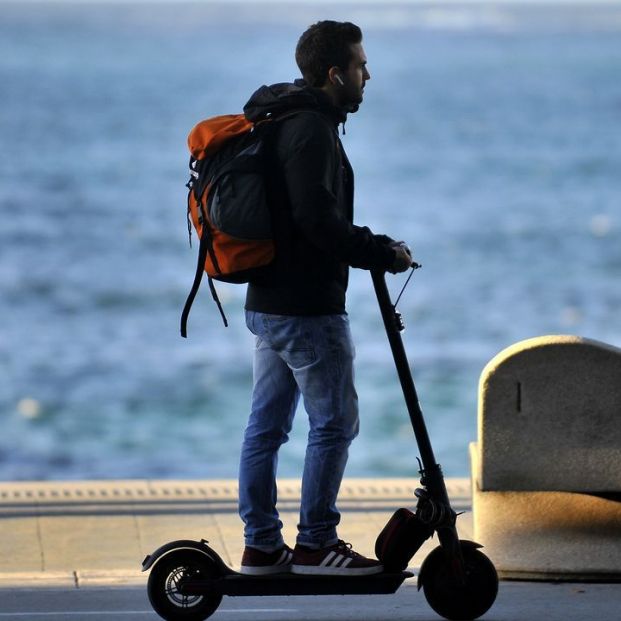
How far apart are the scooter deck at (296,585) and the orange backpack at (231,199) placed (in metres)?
0.84

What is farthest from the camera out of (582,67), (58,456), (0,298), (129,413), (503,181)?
(582,67)

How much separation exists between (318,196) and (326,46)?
1.62 feet

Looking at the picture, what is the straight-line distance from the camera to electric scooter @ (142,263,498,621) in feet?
18.9

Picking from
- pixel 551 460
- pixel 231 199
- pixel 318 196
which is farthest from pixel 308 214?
pixel 551 460

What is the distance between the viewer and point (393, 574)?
5.77 meters

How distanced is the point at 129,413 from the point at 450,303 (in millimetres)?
11720

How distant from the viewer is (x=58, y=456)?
1738cm

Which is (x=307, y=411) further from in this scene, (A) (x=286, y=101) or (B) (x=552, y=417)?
(B) (x=552, y=417)

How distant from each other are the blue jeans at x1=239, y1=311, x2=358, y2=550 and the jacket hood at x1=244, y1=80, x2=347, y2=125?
63 centimetres

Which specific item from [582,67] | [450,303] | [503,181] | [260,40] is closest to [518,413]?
[450,303]

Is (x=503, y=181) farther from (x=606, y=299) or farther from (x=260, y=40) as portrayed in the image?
(x=260, y=40)

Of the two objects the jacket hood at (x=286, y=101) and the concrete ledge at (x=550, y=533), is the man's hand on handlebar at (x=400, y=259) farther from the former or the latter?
the concrete ledge at (x=550, y=533)

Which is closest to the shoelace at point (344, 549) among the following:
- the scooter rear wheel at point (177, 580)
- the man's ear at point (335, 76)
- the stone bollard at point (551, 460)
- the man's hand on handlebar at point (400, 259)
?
the scooter rear wheel at point (177, 580)

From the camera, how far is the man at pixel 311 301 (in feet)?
18.3
